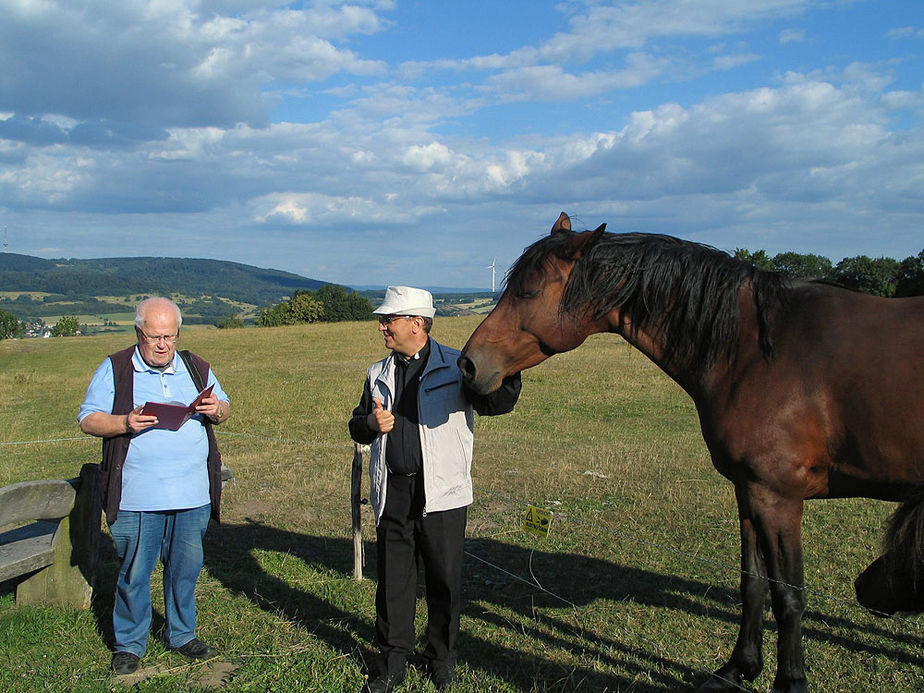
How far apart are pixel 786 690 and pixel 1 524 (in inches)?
188

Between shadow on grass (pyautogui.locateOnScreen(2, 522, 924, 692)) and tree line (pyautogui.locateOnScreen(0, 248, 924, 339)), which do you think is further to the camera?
tree line (pyautogui.locateOnScreen(0, 248, 924, 339))

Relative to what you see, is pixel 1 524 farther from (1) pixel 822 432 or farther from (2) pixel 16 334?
(2) pixel 16 334

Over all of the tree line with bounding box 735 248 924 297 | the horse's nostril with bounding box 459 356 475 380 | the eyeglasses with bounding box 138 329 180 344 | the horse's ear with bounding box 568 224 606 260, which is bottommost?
the horse's nostril with bounding box 459 356 475 380

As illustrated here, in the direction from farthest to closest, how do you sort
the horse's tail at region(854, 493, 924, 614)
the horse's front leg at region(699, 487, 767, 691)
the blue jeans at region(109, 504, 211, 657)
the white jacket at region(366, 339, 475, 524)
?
1. the blue jeans at region(109, 504, 211, 657)
2. the horse's front leg at region(699, 487, 767, 691)
3. the white jacket at region(366, 339, 475, 524)
4. the horse's tail at region(854, 493, 924, 614)

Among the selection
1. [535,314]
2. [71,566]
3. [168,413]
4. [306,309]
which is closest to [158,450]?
[168,413]

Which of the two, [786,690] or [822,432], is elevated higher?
[822,432]

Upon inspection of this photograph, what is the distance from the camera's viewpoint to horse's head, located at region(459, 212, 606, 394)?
370 centimetres

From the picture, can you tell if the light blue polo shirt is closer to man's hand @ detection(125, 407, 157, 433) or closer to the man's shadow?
man's hand @ detection(125, 407, 157, 433)

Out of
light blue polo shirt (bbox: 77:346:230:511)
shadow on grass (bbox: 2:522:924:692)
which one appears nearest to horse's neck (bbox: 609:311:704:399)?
shadow on grass (bbox: 2:522:924:692)

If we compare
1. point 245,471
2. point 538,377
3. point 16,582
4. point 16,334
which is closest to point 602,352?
point 538,377

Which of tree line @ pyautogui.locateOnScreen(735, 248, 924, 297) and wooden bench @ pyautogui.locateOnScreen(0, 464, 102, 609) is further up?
tree line @ pyautogui.locateOnScreen(735, 248, 924, 297)

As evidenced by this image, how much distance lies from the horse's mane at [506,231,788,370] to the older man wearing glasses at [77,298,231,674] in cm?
209

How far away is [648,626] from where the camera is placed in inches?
191

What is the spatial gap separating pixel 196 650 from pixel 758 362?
372 centimetres
